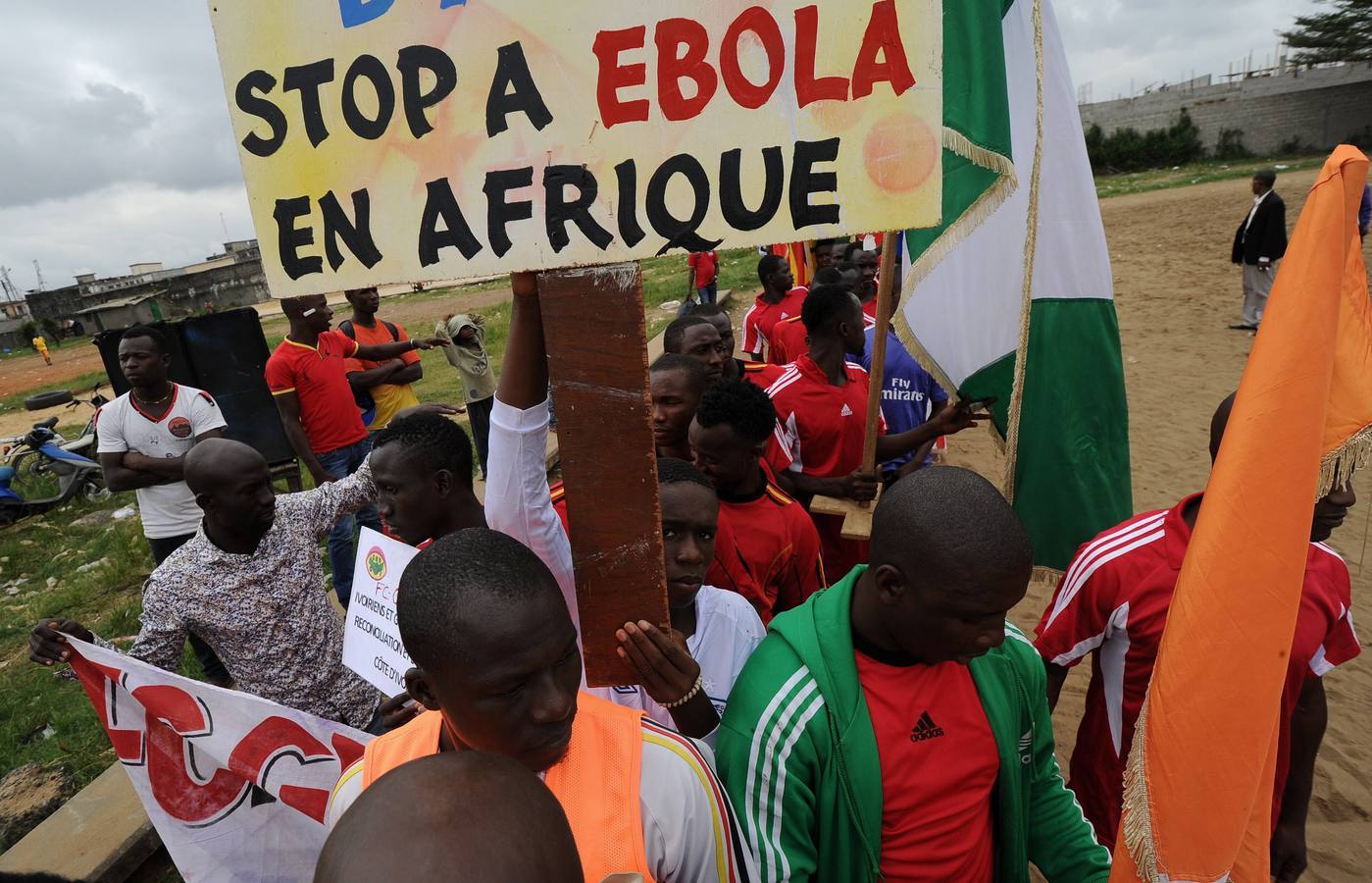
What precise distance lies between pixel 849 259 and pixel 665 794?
22.1ft

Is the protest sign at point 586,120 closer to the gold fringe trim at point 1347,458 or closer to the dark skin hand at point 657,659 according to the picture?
the dark skin hand at point 657,659

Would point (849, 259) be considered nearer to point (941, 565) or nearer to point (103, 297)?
point (941, 565)

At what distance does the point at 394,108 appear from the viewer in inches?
50.4

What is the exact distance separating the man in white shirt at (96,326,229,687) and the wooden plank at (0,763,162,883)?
73 centimetres

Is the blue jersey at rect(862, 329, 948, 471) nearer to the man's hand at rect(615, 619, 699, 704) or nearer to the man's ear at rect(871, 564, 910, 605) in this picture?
the man's ear at rect(871, 564, 910, 605)

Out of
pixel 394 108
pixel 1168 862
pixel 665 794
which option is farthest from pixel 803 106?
pixel 1168 862

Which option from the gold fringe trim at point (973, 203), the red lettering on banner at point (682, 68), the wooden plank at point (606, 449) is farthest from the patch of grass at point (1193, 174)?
the wooden plank at point (606, 449)

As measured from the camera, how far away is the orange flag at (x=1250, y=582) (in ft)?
4.48

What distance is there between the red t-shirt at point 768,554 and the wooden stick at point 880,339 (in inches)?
28.2

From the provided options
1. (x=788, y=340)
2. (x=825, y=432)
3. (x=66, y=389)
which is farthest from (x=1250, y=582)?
(x=66, y=389)

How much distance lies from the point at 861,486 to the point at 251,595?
2.35 m

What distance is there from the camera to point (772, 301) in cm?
686

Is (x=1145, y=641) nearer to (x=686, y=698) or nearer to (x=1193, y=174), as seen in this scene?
(x=686, y=698)

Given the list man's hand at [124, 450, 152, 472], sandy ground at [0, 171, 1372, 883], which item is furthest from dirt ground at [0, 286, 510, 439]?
man's hand at [124, 450, 152, 472]
